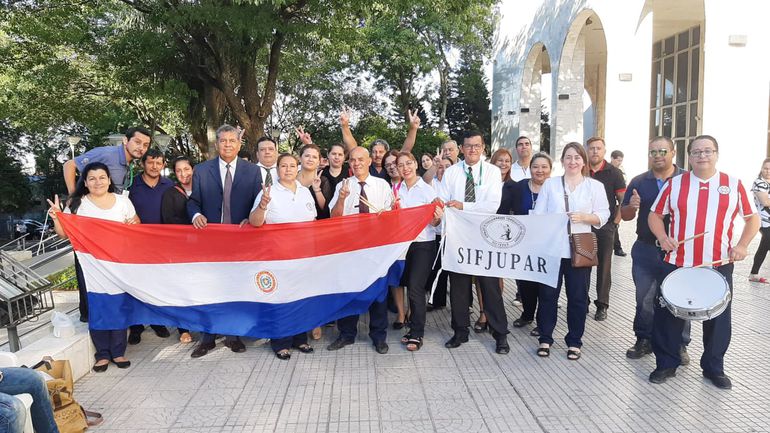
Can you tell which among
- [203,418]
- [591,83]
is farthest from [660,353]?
[591,83]

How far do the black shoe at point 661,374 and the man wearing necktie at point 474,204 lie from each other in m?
1.23

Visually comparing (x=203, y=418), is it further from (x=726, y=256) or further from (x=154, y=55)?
(x=154, y=55)

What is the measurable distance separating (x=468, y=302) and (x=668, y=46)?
62.6ft

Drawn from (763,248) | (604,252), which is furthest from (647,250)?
(763,248)

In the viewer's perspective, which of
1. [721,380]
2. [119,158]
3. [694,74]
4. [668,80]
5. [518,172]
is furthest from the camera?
[668,80]

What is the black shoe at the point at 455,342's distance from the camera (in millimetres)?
5082

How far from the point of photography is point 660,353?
4.26m

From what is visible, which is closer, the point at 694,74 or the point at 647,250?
the point at 647,250

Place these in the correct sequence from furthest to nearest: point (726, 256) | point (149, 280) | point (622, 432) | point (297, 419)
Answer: point (149, 280)
point (726, 256)
point (297, 419)
point (622, 432)

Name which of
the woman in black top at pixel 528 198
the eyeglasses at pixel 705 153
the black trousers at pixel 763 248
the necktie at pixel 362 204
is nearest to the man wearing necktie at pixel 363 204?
the necktie at pixel 362 204

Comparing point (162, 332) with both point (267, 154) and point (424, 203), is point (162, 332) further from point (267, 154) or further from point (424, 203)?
point (424, 203)

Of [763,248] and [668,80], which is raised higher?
[668,80]

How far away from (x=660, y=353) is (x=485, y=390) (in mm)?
1460

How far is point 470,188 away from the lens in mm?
5074
